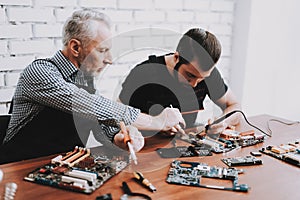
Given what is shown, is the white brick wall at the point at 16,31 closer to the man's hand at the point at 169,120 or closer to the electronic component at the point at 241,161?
the man's hand at the point at 169,120

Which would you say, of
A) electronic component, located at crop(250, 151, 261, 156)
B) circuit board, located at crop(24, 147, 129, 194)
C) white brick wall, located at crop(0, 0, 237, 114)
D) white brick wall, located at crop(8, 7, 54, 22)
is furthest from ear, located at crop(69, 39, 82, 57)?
electronic component, located at crop(250, 151, 261, 156)

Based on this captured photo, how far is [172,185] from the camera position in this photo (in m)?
0.98

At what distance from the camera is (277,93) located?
2.81 m

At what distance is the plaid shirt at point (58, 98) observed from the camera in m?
1.17

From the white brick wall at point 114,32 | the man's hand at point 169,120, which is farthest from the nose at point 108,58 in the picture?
the man's hand at point 169,120

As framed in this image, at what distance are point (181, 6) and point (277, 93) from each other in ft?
3.71

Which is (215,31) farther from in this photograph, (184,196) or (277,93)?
(184,196)

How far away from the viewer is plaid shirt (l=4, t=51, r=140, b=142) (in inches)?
45.9

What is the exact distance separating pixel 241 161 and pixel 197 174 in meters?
0.18

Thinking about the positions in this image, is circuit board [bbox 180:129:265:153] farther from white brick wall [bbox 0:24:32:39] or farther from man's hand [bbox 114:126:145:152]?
A: white brick wall [bbox 0:24:32:39]

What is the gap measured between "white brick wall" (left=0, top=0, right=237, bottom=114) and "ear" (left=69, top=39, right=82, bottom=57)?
14 cm

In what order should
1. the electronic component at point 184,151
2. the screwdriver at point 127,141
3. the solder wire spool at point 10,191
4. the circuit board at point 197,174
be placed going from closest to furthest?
the solder wire spool at point 10,191
the circuit board at point 197,174
the screwdriver at point 127,141
the electronic component at point 184,151

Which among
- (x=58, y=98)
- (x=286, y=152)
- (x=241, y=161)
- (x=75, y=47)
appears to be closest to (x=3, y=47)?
(x=75, y=47)

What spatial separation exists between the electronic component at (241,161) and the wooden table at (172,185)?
2 centimetres
